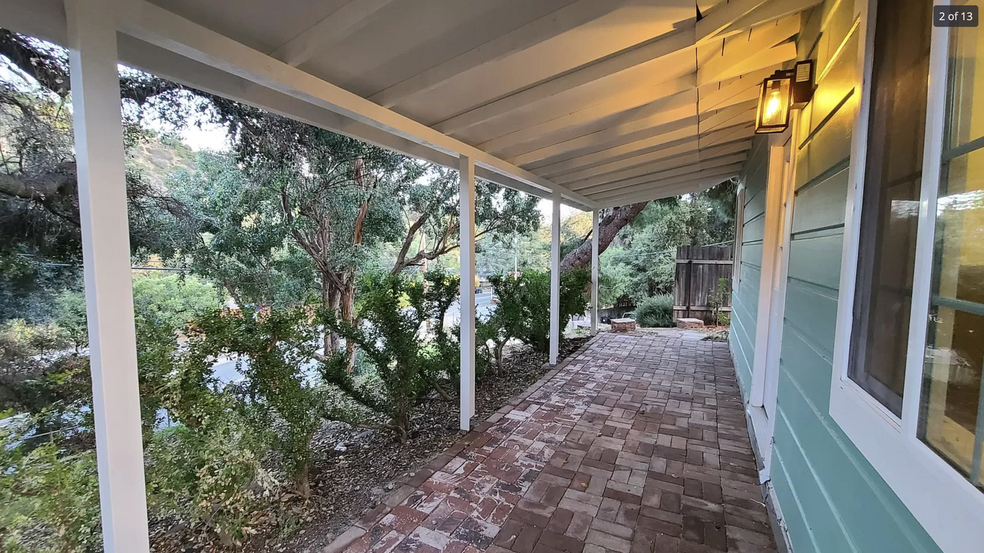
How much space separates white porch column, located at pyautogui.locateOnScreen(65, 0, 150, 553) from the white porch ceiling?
16cm

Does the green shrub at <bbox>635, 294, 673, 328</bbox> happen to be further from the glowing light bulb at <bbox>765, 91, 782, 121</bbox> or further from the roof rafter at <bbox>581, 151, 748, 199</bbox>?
the glowing light bulb at <bbox>765, 91, 782, 121</bbox>

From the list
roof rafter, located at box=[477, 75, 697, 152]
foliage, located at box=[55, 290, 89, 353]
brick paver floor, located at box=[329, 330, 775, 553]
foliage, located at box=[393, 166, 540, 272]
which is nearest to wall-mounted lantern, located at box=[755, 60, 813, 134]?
roof rafter, located at box=[477, 75, 697, 152]

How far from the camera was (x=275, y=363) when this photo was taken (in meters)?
2.13

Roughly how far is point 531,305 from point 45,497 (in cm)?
469

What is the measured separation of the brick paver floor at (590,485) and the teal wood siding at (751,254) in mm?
523

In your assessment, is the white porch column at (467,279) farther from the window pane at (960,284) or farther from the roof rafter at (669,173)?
the roof rafter at (669,173)

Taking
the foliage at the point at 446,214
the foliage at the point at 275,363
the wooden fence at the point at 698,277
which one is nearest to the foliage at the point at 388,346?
the foliage at the point at 275,363

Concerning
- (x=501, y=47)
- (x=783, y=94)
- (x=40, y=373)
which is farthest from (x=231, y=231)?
(x=783, y=94)

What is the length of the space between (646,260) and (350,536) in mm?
10600

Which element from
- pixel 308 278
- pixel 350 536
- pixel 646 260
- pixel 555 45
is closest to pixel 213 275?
pixel 308 278

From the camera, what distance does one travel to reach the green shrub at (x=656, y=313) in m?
9.02

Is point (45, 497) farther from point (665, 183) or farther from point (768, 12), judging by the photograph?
point (665, 183)

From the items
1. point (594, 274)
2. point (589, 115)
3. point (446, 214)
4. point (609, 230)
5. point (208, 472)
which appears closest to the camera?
point (208, 472)

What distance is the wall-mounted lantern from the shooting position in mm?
1790
